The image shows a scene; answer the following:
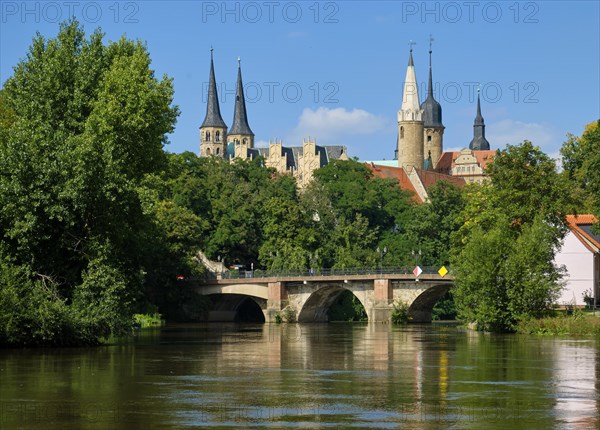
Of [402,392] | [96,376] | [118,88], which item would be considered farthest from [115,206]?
[402,392]

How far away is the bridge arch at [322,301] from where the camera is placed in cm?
8678

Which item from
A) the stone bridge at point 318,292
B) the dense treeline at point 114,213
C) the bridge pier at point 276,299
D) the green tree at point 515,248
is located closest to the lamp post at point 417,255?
the stone bridge at point 318,292

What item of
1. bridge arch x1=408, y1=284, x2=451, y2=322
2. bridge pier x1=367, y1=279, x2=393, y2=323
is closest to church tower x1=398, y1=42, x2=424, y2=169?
bridge arch x1=408, y1=284, x2=451, y2=322

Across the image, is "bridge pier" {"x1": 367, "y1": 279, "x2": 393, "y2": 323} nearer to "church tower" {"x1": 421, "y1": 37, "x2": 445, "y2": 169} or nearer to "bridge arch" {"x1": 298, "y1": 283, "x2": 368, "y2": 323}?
"bridge arch" {"x1": 298, "y1": 283, "x2": 368, "y2": 323}

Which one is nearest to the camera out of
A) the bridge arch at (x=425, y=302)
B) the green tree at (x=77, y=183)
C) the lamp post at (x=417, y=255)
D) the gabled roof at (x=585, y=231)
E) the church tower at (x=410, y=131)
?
the green tree at (x=77, y=183)

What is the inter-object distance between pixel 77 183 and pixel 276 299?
46.6 m

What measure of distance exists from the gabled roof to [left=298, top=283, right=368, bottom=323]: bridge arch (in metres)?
14.9

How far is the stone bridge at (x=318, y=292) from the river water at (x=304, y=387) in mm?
35075

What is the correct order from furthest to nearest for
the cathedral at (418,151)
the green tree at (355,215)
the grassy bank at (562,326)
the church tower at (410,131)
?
the church tower at (410,131)
the cathedral at (418,151)
the green tree at (355,215)
the grassy bank at (562,326)

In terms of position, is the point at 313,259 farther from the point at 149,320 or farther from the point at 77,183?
the point at 77,183

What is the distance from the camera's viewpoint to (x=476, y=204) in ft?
253

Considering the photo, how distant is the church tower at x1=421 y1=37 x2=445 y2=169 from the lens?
632 ft

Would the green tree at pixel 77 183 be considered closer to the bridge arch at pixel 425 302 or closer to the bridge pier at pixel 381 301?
the bridge pier at pixel 381 301

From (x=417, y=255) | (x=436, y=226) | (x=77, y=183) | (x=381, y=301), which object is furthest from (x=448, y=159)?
(x=77, y=183)
